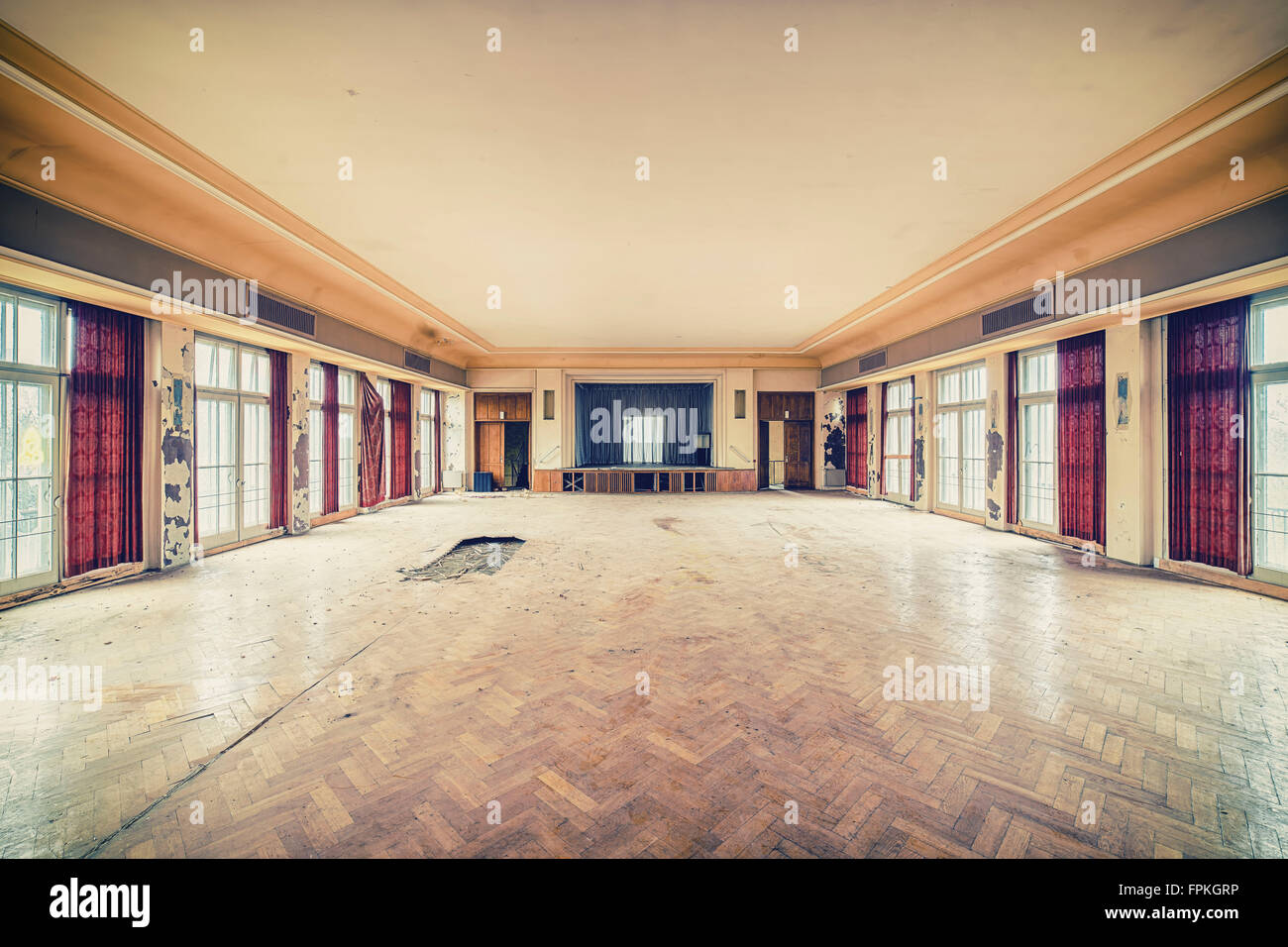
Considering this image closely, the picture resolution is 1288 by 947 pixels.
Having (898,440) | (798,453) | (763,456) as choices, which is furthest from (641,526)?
(798,453)

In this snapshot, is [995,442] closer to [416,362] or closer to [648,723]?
[648,723]

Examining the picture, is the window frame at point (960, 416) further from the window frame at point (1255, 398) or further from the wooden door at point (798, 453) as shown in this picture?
the wooden door at point (798, 453)

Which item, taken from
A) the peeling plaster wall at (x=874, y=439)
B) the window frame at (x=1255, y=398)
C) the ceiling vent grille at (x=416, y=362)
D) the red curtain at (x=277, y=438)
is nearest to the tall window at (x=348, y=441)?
the ceiling vent grille at (x=416, y=362)

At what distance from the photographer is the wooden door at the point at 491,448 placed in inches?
535

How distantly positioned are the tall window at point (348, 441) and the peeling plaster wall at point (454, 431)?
4072 millimetres

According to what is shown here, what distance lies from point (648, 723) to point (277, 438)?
294 inches

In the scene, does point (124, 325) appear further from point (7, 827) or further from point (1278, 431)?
point (1278, 431)

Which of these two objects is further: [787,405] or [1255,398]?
[787,405]

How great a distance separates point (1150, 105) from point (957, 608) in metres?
3.72

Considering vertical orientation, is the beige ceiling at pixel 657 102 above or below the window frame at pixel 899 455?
above

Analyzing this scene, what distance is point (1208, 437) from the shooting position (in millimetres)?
4750

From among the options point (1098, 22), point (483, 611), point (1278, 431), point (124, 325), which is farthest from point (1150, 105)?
point (124, 325)

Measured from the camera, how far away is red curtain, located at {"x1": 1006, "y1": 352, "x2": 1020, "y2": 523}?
732 cm

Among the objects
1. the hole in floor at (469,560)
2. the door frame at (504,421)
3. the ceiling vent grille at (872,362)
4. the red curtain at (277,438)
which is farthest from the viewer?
the door frame at (504,421)
